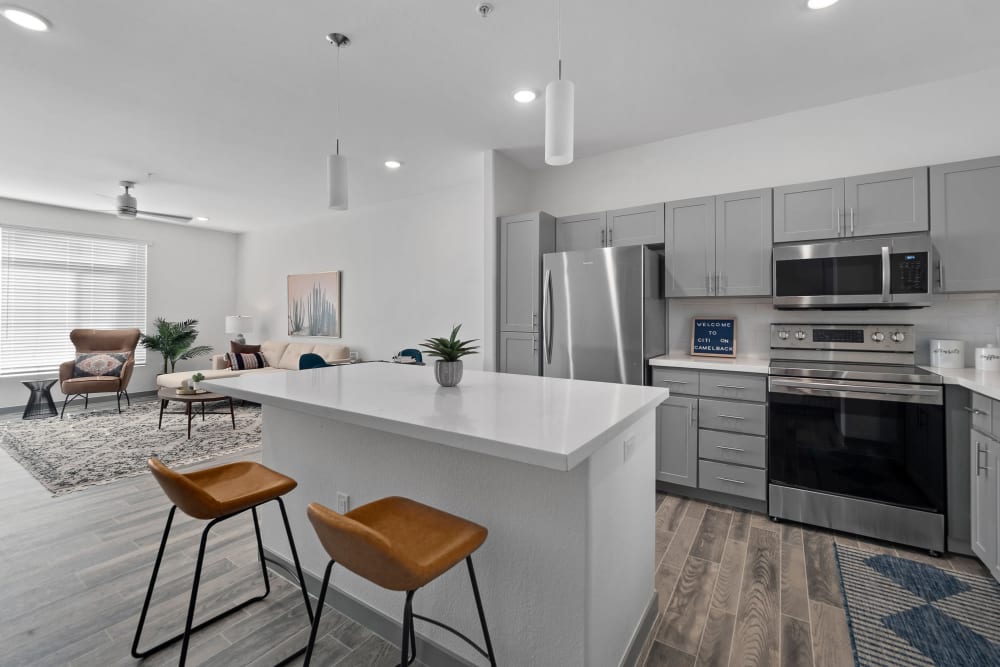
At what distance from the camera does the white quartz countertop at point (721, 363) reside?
2.89 metres

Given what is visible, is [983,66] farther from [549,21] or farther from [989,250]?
[549,21]

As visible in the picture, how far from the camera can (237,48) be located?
248 cm

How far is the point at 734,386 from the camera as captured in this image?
2949 mm

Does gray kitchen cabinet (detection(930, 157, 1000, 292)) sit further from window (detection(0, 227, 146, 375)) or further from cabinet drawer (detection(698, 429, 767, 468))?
window (detection(0, 227, 146, 375))

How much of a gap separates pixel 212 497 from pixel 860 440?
314 centimetres

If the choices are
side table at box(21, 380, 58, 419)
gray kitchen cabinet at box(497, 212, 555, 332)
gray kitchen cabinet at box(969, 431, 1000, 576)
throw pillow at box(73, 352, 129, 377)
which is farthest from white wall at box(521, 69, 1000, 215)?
side table at box(21, 380, 58, 419)

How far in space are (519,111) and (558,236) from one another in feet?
3.49

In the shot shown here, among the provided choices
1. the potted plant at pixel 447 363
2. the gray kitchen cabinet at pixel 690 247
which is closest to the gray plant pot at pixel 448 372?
the potted plant at pixel 447 363

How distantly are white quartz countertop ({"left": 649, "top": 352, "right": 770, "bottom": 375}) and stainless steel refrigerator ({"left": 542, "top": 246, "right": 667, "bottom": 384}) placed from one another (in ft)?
0.47

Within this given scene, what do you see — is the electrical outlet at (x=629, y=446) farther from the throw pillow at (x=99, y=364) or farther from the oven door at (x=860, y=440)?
the throw pillow at (x=99, y=364)

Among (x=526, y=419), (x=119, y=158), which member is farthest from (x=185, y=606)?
(x=119, y=158)

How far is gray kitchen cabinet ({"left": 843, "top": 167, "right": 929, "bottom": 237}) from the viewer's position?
8.67ft

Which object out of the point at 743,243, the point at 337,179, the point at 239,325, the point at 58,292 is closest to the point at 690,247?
the point at 743,243

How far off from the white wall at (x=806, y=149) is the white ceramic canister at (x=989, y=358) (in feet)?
3.88
